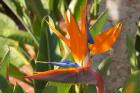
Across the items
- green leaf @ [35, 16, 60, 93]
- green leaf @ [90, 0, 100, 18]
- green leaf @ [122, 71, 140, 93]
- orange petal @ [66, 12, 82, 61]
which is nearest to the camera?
orange petal @ [66, 12, 82, 61]

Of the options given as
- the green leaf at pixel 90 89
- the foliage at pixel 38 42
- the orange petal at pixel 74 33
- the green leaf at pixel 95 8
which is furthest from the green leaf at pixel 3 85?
the green leaf at pixel 95 8

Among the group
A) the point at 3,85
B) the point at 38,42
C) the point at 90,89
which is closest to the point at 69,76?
the point at 90,89

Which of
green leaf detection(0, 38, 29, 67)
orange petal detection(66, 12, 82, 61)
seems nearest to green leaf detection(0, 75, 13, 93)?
orange petal detection(66, 12, 82, 61)

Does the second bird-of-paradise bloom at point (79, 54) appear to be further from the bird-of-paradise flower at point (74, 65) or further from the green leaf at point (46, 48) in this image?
the green leaf at point (46, 48)

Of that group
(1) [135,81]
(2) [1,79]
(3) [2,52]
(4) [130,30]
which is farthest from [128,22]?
(3) [2,52]

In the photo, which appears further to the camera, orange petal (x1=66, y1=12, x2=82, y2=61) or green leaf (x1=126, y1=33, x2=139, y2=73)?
green leaf (x1=126, y1=33, x2=139, y2=73)

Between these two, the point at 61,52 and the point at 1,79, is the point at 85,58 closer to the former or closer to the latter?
the point at 1,79

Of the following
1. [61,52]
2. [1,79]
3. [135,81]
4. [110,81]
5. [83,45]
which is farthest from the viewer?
[61,52]

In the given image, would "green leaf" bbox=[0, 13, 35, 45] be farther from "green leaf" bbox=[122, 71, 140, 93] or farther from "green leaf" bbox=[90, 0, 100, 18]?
"green leaf" bbox=[122, 71, 140, 93]
